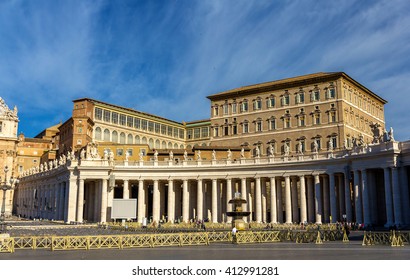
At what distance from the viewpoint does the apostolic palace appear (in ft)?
198

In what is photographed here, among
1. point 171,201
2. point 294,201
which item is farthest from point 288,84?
point 171,201

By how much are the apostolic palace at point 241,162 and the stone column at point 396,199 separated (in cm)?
12

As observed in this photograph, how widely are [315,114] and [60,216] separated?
54.7 metres

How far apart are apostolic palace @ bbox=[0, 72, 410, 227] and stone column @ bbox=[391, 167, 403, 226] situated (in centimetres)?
12

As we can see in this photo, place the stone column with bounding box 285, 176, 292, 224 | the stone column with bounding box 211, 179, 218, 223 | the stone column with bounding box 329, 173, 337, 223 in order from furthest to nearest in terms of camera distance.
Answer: the stone column with bounding box 211, 179, 218, 223 → the stone column with bounding box 285, 176, 292, 224 → the stone column with bounding box 329, 173, 337, 223

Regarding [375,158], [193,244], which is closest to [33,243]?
[193,244]

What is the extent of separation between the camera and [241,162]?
74.2 m

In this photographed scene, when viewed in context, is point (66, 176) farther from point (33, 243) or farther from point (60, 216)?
point (33, 243)

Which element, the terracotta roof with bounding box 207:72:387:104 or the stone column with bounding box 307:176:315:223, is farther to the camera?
the terracotta roof with bounding box 207:72:387:104

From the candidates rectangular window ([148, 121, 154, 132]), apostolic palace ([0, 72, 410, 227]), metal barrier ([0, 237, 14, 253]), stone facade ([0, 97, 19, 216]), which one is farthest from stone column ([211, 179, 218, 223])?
stone facade ([0, 97, 19, 216])

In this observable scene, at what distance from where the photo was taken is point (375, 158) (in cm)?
5691

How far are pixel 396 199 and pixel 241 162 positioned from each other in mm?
26967

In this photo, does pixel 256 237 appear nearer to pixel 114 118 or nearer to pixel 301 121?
pixel 301 121

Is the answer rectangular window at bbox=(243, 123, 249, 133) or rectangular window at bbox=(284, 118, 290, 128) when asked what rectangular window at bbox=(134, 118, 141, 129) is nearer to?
rectangular window at bbox=(243, 123, 249, 133)
